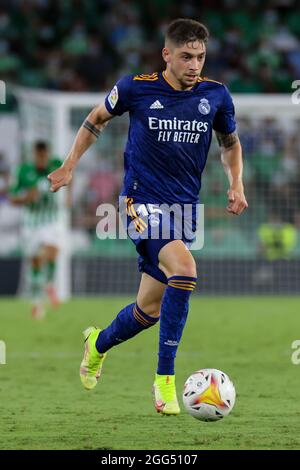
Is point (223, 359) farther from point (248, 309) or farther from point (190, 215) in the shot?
point (248, 309)

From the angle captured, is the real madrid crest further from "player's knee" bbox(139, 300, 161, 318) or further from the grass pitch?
the grass pitch

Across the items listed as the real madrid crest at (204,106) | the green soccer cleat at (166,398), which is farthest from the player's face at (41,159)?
the green soccer cleat at (166,398)

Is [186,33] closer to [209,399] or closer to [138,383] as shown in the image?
[209,399]

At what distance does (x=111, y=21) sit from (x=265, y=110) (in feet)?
18.0

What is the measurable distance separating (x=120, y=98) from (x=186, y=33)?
54 centimetres

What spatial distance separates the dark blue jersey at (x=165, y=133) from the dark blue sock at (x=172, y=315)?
55 cm

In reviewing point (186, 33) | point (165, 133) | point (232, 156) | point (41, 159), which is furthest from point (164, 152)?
point (41, 159)

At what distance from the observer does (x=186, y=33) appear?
625 cm

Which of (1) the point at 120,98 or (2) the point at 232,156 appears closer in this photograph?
(1) the point at 120,98

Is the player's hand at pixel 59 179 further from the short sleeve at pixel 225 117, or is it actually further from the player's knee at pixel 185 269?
the short sleeve at pixel 225 117

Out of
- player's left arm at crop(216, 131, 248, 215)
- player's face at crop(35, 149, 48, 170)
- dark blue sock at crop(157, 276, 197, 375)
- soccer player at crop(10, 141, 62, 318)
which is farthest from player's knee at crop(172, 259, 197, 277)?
soccer player at crop(10, 141, 62, 318)

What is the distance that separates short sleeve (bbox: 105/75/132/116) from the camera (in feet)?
21.3

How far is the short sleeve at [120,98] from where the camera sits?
21.3 ft

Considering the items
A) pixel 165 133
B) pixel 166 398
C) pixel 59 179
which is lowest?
pixel 166 398
